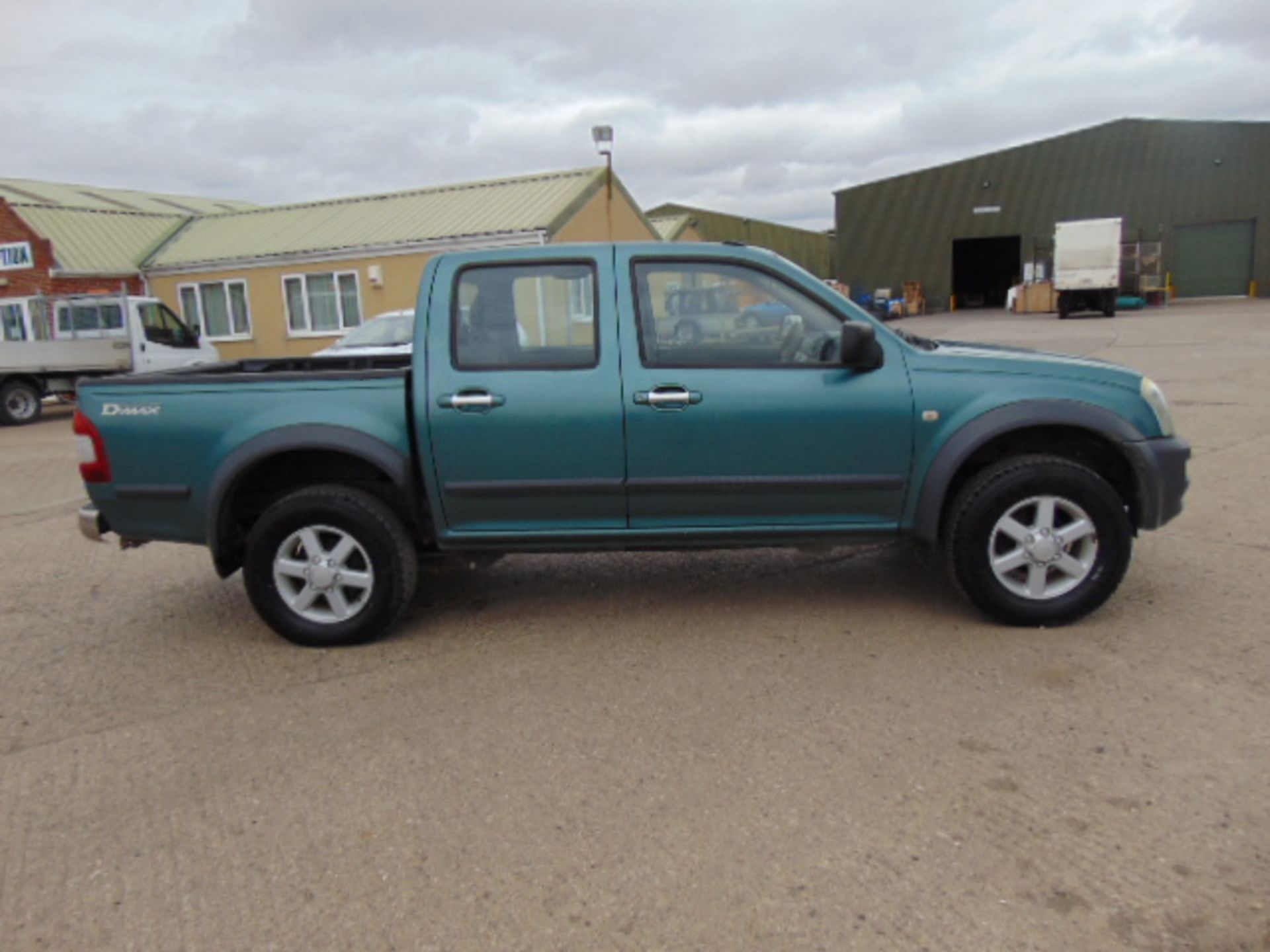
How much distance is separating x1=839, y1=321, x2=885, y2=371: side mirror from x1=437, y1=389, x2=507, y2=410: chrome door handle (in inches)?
60.3

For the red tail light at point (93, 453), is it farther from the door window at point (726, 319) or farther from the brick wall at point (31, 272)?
the brick wall at point (31, 272)

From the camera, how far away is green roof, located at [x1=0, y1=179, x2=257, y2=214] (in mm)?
25266

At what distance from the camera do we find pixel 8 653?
443 cm

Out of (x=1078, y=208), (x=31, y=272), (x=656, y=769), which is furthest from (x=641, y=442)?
(x=1078, y=208)

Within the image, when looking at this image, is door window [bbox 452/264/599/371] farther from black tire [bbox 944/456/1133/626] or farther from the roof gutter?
the roof gutter

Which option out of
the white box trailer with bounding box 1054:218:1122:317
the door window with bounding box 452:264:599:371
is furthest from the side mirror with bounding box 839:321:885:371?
the white box trailer with bounding box 1054:218:1122:317

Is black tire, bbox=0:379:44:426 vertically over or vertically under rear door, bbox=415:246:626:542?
under

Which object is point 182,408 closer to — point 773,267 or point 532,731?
point 532,731

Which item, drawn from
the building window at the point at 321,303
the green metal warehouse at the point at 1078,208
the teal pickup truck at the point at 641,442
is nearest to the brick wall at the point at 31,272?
the building window at the point at 321,303

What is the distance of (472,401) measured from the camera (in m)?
4.03

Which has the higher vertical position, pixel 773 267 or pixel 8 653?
pixel 773 267

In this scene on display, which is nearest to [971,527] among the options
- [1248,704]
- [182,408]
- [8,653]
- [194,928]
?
[1248,704]

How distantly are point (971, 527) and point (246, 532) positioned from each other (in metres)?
3.51

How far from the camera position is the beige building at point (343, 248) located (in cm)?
2061
